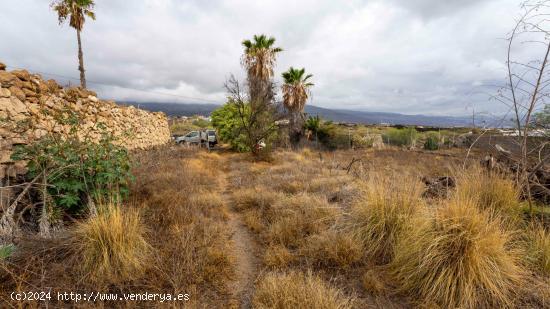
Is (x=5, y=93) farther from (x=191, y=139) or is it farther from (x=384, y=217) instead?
(x=191, y=139)

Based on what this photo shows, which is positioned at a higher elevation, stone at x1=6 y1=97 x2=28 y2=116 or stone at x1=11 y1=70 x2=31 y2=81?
stone at x1=11 y1=70 x2=31 y2=81

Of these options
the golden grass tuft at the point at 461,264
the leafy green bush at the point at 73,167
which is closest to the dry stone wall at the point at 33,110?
the leafy green bush at the point at 73,167

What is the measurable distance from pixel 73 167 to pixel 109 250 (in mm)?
1631

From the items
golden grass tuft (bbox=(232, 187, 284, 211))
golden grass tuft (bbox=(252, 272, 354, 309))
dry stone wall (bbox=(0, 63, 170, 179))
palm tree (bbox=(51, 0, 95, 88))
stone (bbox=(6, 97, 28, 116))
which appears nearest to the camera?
golden grass tuft (bbox=(252, 272, 354, 309))

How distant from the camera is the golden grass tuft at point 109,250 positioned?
2926 mm

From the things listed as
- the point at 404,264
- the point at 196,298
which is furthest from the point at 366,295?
the point at 196,298

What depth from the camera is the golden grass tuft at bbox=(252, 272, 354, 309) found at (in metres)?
2.39

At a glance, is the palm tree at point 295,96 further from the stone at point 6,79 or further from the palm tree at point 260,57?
the stone at point 6,79

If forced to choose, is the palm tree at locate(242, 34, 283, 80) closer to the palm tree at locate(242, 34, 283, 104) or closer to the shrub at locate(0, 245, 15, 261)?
the palm tree at locate(242, 34, 283, 104)

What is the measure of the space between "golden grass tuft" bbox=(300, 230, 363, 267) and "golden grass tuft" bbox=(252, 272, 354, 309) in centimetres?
61

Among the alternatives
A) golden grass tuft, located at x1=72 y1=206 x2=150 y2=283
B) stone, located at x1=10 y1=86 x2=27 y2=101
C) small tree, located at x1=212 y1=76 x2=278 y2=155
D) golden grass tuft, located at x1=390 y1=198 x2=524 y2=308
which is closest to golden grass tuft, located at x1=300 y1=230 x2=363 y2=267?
golden grass tuft, located at x1=390 y1=198 x2=524 y2=308

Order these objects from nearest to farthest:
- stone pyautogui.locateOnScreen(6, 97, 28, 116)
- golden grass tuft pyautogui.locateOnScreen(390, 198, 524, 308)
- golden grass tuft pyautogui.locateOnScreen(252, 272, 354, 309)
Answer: golden grass tuft pyautogui.locateOnScreen(252, 272, 354, 309) → golden grass tuft pyautogui.locateOnScreen(390, 198, 524, 308) → stone pyautogui.locateOnScreen(6, 97, 28, 116)

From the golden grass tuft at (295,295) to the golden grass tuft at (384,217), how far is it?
104 cm

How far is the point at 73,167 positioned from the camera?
3.93 m
